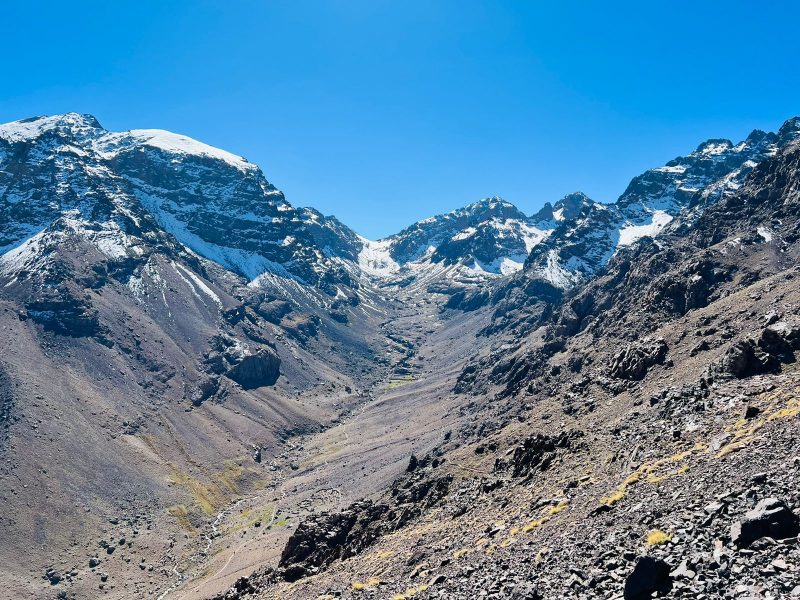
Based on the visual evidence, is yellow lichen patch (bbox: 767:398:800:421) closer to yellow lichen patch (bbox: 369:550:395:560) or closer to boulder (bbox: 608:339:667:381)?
yellow lichen patch (bbox: 369:550:395:560)

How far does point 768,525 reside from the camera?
27.6 meters

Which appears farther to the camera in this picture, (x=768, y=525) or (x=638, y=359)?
(x=638, y=359)

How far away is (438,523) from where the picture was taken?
74.2 meters

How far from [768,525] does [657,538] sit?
6320 mm

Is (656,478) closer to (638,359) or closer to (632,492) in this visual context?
(632,492)

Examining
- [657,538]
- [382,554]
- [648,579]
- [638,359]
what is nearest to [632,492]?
[657,538]

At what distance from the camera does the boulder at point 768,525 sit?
27.3 meters

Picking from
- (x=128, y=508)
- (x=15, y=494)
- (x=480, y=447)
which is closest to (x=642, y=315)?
(x=480, y=447)

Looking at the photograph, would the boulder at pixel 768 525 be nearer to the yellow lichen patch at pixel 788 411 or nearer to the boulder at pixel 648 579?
the boulder at pixel 648 579

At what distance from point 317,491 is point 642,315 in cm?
11391

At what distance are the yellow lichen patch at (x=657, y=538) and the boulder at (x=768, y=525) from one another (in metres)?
4.33

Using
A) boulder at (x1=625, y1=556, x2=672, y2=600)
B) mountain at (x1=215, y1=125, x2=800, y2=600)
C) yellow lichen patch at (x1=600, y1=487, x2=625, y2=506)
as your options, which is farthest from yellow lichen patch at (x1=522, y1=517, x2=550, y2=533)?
boulder at (x1=625, y1=556, x2=672, y2=600)

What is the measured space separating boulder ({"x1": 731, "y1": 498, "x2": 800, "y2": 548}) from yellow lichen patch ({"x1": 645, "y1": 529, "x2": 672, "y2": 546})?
14.2ft

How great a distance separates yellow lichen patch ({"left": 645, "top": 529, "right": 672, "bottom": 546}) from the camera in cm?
3203
